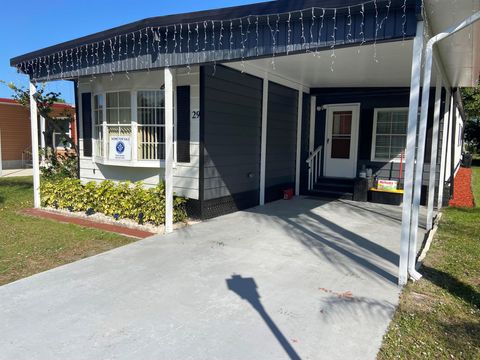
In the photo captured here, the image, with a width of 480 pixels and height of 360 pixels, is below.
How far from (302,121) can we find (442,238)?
4.39 meters

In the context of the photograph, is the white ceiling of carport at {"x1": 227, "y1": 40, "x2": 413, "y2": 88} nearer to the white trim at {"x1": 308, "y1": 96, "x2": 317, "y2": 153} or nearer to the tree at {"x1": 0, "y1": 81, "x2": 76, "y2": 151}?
the white trim at {"x1": 308, "y1": 96, "x2": 317, "y2": 153}

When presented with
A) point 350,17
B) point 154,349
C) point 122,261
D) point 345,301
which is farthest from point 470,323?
point 122,261

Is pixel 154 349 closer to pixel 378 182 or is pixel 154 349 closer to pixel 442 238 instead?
pixel 442 238

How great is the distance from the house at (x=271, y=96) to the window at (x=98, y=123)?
0.09 feet

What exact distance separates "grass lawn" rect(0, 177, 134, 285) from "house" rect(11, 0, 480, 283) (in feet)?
3.63

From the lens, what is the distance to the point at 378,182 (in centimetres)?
805

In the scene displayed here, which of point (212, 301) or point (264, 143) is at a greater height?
point (264, 143)

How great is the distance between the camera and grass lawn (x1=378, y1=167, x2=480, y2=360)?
244cm

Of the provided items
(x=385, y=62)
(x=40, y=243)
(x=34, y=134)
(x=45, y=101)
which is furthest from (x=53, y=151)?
(x=385, y=62)

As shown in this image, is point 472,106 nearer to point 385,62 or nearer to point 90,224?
point 385,62

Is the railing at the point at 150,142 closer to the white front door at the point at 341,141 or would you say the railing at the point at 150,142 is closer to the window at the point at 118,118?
the window at the point at 118,118

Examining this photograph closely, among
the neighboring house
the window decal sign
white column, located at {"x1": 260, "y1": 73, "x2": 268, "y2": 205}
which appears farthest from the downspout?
the neighboring house

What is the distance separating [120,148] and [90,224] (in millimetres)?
1511

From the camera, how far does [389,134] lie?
836 centimetres
